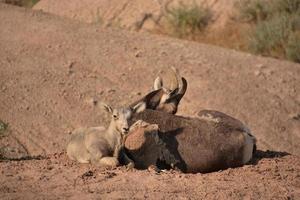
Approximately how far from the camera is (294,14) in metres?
19.5

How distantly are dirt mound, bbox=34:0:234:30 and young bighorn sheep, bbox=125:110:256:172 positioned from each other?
9796 millimetres

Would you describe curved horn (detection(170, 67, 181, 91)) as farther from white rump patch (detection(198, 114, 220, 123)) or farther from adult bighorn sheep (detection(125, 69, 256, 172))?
adult bighorn sheep (detection(125, 69, 256, 172))

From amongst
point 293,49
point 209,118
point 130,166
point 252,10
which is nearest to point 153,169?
point 130,166

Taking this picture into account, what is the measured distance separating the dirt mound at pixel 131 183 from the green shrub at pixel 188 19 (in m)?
10.2

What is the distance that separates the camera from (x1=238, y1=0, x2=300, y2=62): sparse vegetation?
18.6 meters

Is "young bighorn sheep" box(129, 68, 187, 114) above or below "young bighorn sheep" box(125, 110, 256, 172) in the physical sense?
above

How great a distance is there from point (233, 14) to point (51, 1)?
4971 mm

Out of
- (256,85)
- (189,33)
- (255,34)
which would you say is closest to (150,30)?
(189,33)

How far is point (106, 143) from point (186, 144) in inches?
43.0

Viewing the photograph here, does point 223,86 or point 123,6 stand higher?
point 123,6

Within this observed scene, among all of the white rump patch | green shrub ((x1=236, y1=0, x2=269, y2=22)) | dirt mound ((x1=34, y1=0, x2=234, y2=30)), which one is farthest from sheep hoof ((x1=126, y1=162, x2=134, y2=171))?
green shrub ((x1=236, y1=0, x2=269, y2=22))

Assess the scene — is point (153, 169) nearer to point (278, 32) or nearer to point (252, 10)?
point (278, 32)

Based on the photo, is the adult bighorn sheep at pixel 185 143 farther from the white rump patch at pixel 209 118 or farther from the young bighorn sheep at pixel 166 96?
the young bighorn sheep at pixel 166 96

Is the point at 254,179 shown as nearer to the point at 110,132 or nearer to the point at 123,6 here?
the point at 110,132
